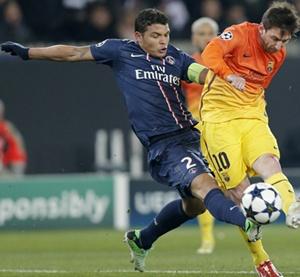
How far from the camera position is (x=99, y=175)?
19625 millimetres

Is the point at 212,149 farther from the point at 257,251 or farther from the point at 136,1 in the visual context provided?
the point at 136,1

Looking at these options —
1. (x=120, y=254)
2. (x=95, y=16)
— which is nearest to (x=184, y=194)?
(x=120, y=254)

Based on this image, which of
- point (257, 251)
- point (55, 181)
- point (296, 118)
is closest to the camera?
point (257, 251)

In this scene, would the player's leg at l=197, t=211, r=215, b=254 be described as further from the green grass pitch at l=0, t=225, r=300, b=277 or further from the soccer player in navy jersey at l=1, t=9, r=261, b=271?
the soccer player in navy jersey at l=1, t=9, r=261, b=271

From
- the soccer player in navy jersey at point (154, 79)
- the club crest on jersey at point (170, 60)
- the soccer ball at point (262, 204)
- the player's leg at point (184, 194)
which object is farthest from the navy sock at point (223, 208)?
the club crest on jersey at point (170, 60)

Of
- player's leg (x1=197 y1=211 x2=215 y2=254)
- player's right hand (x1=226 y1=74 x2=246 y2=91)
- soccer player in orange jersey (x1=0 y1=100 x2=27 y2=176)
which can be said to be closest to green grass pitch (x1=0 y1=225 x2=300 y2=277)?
player's leg (x1=197 y1=211 x2=215 y2=254)

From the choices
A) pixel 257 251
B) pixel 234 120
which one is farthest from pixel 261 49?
pixel 257 251

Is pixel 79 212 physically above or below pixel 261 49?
above

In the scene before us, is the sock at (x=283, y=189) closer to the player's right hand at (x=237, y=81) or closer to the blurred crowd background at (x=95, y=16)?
the player's right hand at (x=237, y=81)

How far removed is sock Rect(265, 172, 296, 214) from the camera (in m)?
9.91

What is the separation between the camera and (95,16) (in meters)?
21.0

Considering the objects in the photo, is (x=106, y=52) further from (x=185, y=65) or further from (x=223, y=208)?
(x=223, y=208)

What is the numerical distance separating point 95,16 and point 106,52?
34.0 feet

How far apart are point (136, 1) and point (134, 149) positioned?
2.73 m
